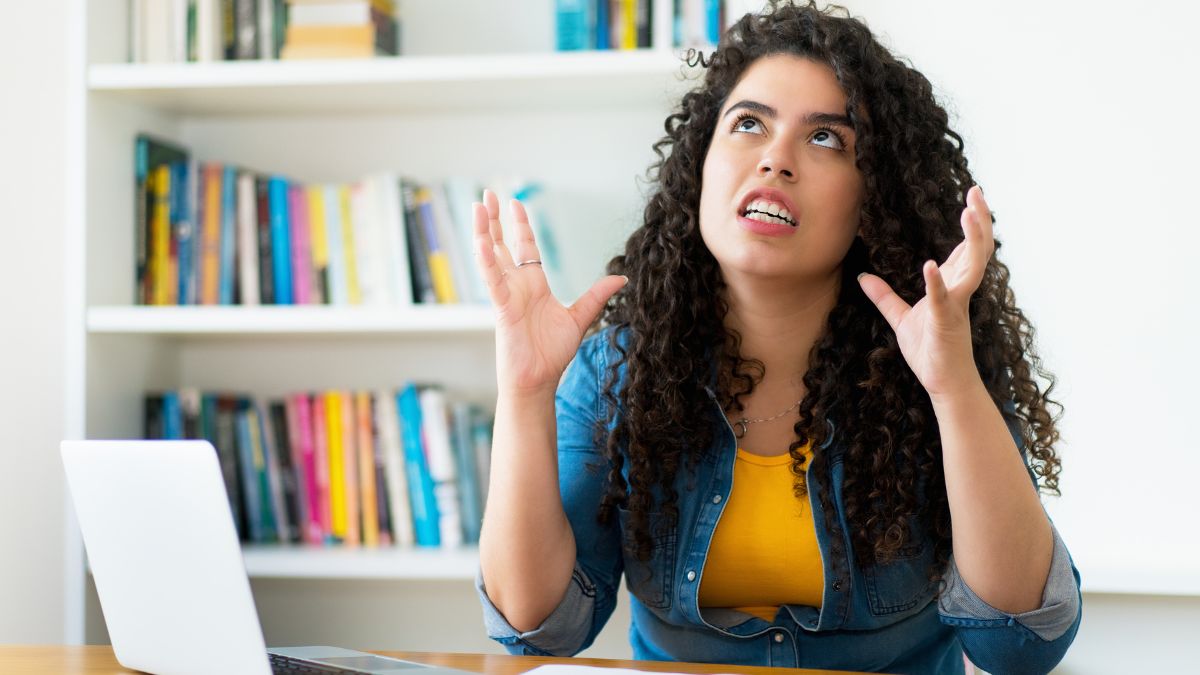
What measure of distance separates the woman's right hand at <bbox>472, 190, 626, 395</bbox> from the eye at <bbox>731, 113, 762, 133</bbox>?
277 millimetres

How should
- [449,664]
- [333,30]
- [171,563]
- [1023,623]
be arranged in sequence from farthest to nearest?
[333,30] → [1023,623] → [449,664] → [171,563]

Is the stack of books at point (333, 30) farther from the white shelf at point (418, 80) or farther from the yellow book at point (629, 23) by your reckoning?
the yellow book at point (629, 23)

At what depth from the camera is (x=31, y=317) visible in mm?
1830

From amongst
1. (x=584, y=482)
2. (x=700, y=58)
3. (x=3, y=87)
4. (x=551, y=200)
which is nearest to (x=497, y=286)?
(x=584, y=482)

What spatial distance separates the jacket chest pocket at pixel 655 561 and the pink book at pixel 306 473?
2.80 feet

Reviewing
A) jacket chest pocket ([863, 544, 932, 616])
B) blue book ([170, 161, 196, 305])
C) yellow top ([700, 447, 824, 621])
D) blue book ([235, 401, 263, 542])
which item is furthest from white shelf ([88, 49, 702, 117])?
jacket chest pocket ([863, 544, 932, 616])

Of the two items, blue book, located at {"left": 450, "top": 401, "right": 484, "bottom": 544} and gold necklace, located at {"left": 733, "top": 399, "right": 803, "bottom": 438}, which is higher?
gold necklace, located at {"left": 733, "top": 399, "right": 803, "bottom": 438}

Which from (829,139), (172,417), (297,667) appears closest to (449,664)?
(297,667)

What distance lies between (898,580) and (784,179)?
49 centimetres

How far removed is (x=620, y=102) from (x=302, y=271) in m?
0.65

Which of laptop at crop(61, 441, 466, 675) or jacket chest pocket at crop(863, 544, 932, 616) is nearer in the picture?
laptop at crop(61, 441, 466, 675)

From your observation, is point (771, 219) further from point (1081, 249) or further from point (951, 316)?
point (1081, 249)

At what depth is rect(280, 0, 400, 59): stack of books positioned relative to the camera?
1932 mm

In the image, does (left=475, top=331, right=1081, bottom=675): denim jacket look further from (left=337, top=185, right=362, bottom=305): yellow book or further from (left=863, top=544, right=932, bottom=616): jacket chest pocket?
(left=337, top=185, right=362, bottom=305): yellow book
